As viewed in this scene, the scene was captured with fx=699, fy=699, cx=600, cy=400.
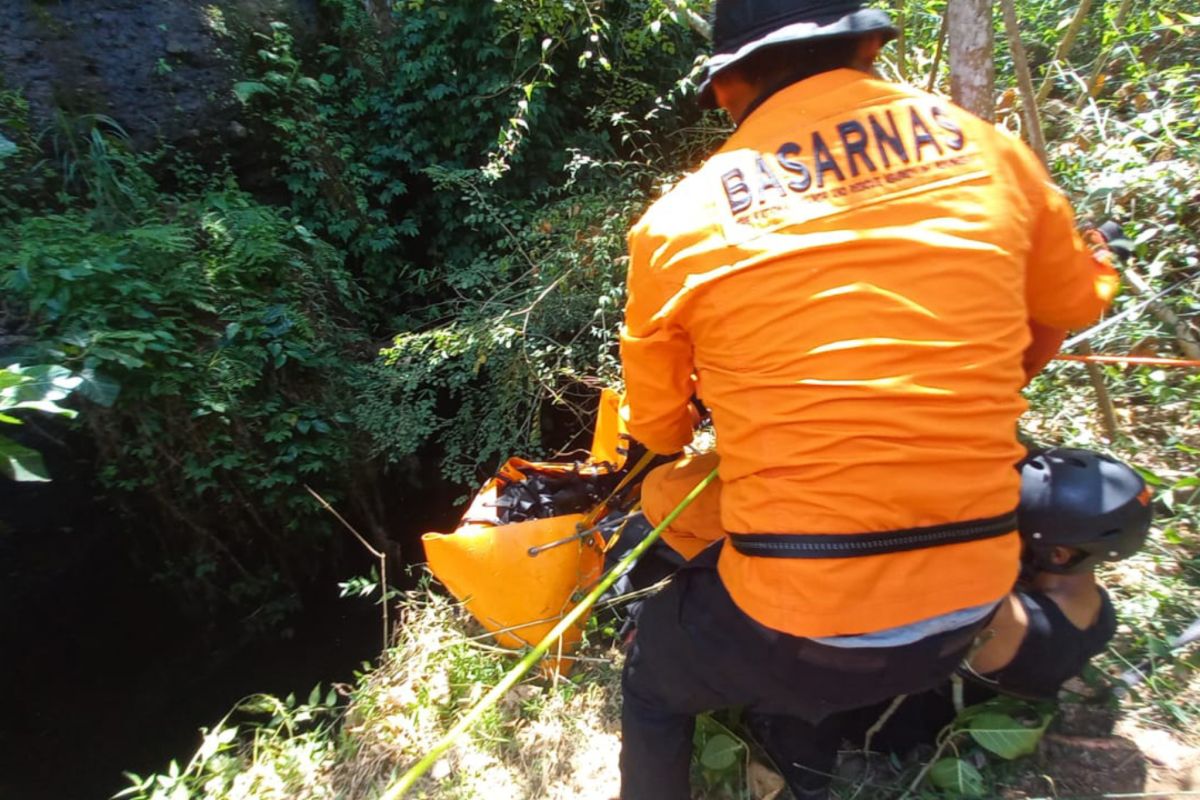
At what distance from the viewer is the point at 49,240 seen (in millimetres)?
3885

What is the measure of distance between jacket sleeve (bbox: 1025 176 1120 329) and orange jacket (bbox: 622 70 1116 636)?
5cm

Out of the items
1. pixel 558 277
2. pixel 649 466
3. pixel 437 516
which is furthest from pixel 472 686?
pixel 437 516

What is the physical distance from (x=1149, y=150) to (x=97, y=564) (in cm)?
605

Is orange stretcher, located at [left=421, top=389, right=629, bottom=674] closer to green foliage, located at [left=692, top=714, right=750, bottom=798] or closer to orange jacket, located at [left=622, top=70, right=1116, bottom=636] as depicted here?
green foliage, located at [left=692, top=714, right=750, bottom=798]

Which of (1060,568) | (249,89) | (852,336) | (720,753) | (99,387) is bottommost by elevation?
(720,753)

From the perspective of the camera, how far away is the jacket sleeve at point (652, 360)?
1369 mm

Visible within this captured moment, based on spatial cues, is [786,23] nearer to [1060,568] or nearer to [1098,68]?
[1060,568]

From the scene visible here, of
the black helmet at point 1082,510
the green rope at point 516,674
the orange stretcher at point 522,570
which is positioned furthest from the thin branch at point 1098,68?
the orange stretcher at point 522,570

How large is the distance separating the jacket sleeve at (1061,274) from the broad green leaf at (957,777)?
42.3 inches

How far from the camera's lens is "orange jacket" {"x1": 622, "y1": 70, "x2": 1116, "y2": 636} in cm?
118

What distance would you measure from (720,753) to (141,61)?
20.4 ft

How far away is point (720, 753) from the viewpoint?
185 cm

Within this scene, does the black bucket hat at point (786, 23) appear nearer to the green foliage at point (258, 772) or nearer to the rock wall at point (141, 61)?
the green foliage at point (258, 772)

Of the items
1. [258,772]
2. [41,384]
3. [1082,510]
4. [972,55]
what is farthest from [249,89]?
[1082,510]
